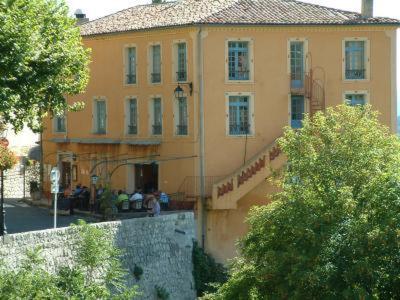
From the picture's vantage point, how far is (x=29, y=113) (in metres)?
34.6

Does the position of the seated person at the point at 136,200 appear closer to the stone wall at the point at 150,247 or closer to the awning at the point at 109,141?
the awning at the point at 109,141

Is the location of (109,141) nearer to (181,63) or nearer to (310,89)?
(181,63)

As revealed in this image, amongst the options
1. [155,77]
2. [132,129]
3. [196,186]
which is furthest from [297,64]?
[132,129]

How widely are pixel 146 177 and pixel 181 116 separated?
346cm

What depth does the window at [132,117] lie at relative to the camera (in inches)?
1845

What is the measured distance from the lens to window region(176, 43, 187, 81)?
44344mm

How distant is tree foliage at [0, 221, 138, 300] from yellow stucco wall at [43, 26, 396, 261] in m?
12.0

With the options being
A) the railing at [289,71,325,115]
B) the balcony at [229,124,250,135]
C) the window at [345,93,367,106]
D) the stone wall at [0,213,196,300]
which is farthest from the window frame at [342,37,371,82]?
the stone wall at [0,213,196,300]

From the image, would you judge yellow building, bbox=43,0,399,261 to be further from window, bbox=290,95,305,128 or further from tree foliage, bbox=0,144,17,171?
tree foliage, bbox=0,144,17,171

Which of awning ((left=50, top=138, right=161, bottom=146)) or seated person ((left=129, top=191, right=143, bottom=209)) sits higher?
awning ((left=50, top=138, right=161, bottom=146))

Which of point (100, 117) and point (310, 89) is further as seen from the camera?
point (100, 117)

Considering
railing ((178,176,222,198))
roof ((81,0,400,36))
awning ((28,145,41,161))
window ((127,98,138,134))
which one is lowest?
railing ((178,176,222,198))

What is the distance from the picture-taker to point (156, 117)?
46000 mm

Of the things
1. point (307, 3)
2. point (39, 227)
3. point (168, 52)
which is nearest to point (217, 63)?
point (168, 52)
